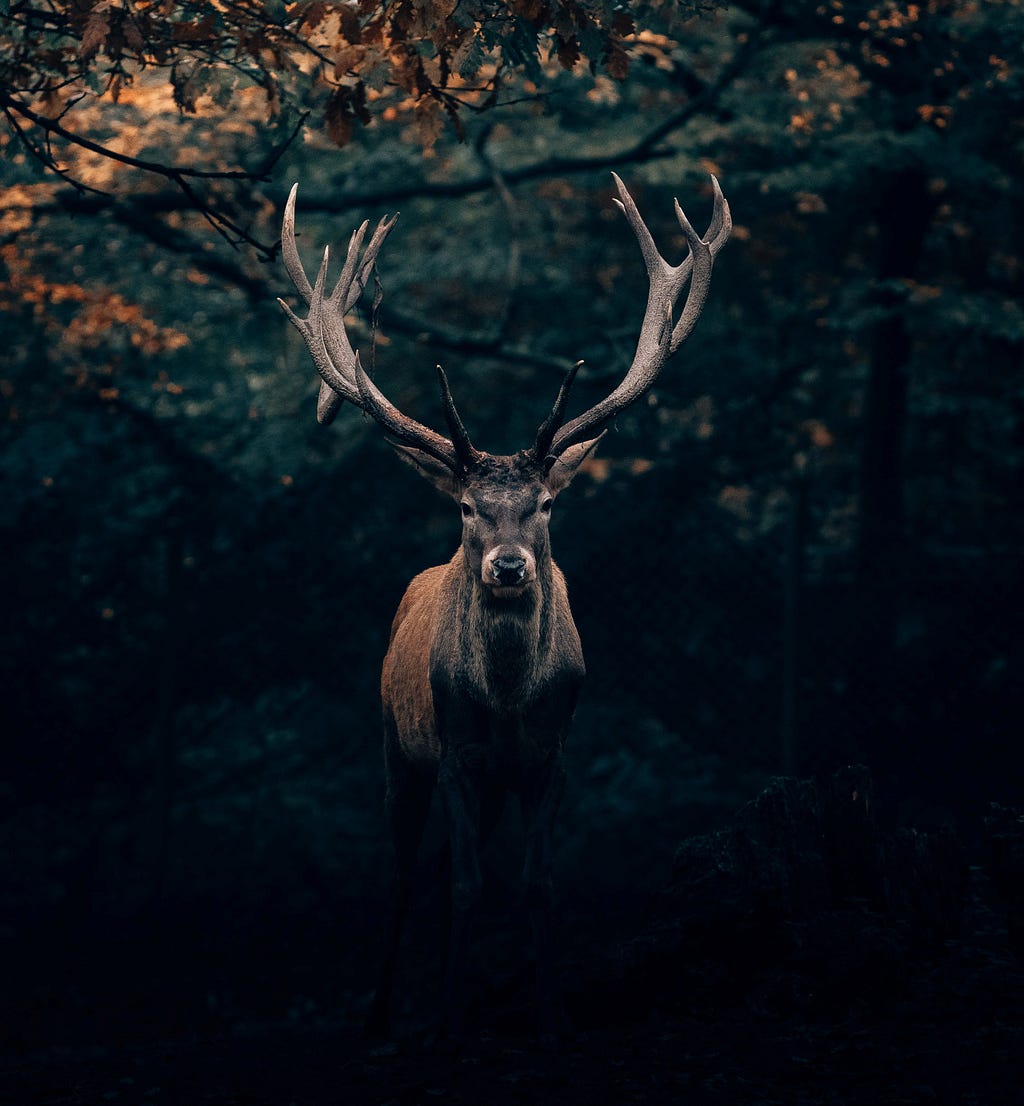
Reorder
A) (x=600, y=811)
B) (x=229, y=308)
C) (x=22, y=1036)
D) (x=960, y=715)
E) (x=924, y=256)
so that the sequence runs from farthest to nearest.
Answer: (x=924, y=256)
(x=229, y=308)
(x=600, y=811)
(x=960, y=715)
(x=22, y=1036)

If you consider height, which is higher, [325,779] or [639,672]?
[639,672]

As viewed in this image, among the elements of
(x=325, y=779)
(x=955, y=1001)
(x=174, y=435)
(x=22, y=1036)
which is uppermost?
(x=174, y=435)

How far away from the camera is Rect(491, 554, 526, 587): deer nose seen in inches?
191

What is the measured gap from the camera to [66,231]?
10.7 m

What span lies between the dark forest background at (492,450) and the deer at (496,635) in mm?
1478

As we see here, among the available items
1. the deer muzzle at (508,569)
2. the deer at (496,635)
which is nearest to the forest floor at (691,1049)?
the deer at (496,635)

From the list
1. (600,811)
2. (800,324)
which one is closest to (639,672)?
Result: (600,811)

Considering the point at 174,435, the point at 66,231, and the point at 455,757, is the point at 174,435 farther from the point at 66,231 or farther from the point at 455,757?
the point at 455,757

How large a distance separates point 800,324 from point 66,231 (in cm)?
587

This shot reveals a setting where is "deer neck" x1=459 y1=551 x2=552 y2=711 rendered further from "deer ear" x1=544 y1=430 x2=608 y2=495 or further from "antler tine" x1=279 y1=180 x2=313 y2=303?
"antler tine" x1=279 y1=180 x2=313 y2=303

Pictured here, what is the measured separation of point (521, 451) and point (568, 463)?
315 mm

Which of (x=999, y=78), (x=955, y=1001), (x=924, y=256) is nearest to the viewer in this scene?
(x=955, y=1001)

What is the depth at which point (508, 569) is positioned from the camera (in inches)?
191

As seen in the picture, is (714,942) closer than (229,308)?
Yes
